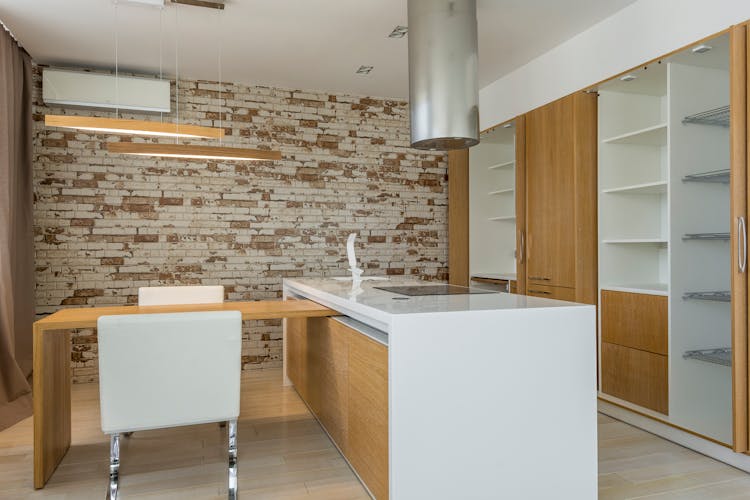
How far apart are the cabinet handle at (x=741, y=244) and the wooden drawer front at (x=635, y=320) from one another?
24.0 inches

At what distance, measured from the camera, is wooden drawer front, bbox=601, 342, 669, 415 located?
3.22 metres

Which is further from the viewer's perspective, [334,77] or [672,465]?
[334,77]

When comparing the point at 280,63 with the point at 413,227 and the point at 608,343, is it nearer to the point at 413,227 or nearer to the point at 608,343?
the point at 413,227

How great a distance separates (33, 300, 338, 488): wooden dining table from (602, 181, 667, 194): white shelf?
2.13m

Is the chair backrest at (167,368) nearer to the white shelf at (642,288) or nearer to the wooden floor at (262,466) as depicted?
the wooden floor at (262,466)

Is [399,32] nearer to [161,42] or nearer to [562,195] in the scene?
[562,195]

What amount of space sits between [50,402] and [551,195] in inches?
136

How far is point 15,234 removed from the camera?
13.1ft

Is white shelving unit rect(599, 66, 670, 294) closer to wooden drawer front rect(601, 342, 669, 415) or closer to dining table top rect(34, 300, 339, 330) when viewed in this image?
wooden drawer front rect(601, 342, 669, 415)

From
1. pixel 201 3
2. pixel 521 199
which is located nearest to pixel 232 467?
pixel 201 3

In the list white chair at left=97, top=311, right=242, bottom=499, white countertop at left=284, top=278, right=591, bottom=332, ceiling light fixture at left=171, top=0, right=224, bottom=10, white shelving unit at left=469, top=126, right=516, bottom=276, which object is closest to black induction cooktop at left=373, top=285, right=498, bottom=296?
white countertop at left=284, top=278, right=591, bottom=332

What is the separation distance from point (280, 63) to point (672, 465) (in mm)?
4003

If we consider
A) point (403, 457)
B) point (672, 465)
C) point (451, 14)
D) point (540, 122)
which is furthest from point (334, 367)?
point (540, 122)

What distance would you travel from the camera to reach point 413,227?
568 centimetres
